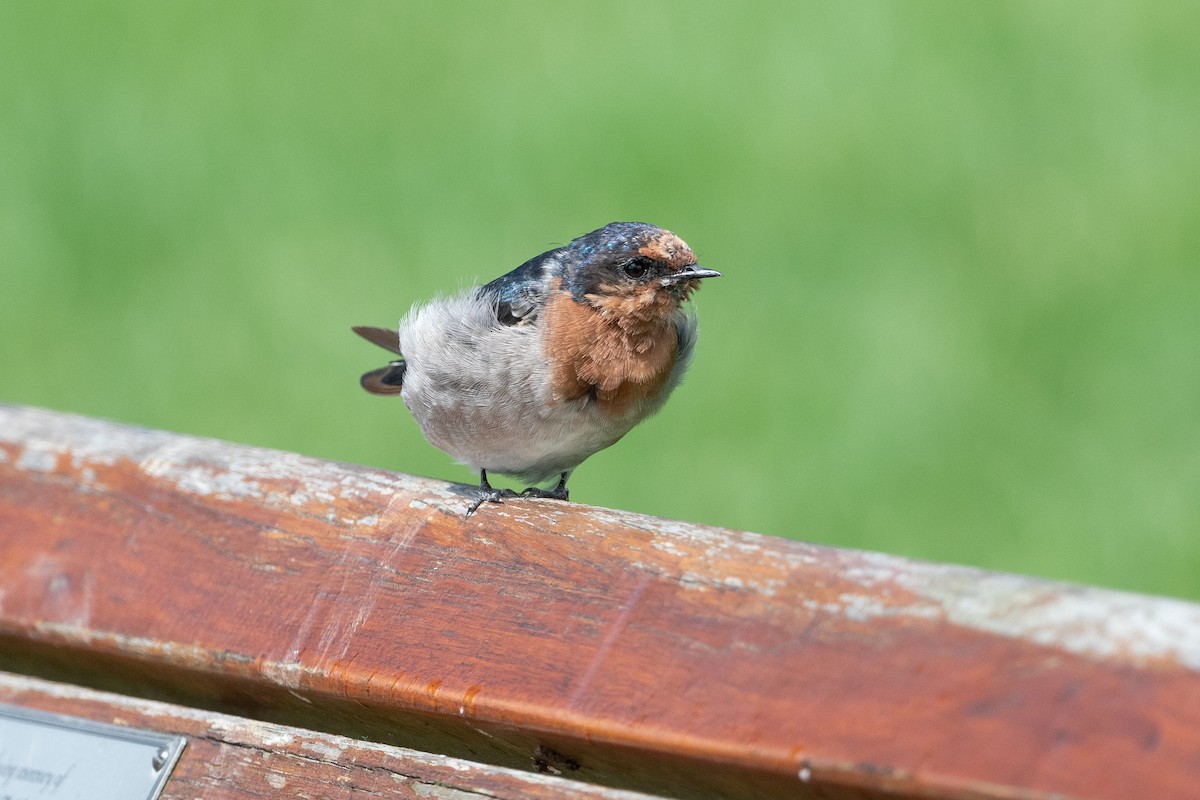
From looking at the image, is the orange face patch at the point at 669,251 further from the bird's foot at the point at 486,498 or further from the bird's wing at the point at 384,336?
the bird's foot at the point at 486,498

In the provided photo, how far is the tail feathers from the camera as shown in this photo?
188 inches

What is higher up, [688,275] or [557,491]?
[688,275]

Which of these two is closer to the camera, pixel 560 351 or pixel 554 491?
pixel 560 351

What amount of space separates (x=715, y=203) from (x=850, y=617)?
5.89 metres

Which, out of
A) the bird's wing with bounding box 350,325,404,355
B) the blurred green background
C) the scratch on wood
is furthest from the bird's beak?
the blurred green background

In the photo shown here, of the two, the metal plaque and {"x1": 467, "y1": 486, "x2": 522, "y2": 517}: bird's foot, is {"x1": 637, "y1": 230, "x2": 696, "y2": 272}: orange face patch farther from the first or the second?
the metal plaque

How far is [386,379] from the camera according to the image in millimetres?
4844

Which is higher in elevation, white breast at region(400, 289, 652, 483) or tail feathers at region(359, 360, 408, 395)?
white breast at region(400, 289, 652, 483)

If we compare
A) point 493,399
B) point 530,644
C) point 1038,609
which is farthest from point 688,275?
point 1038,609

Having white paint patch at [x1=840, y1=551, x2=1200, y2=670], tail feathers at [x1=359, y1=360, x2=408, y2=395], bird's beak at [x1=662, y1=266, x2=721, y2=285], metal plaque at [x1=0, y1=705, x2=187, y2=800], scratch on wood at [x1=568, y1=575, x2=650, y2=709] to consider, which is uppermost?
white paint patch at [x1=840, y1=551, x2=1200, y2=670]

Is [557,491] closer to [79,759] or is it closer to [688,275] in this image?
[688,275]

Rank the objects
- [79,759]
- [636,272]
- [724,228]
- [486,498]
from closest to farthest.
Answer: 1. [79,759]
2. [486,498]
3. [636,272]
4. [724,228]

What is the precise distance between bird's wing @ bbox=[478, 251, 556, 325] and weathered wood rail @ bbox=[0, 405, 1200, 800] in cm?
104

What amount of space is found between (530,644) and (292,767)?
432mm
